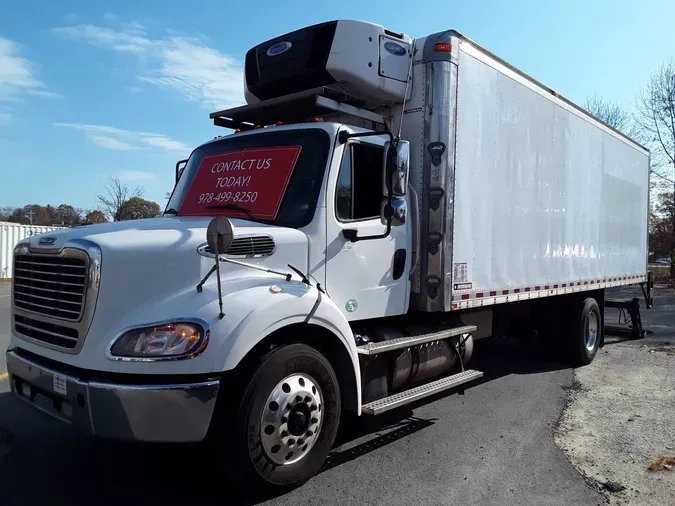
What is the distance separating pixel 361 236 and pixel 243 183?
1096 mm

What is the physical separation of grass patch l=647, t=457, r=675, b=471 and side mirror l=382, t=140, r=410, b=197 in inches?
120

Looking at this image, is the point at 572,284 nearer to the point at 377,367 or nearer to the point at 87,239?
the point at 377,367

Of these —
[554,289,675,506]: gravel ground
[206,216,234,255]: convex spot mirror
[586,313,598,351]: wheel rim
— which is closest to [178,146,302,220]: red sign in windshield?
[206,216,234,255]: convex spot mirror

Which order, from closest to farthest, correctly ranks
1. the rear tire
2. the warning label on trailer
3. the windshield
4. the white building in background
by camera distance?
the windshield < the warning label on trailer < the rear tire < the white building in background

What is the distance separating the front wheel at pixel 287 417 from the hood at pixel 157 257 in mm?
653

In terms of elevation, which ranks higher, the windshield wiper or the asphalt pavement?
the windshield wiper

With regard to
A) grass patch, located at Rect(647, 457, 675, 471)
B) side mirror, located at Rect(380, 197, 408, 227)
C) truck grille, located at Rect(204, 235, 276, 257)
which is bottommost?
grass patch, located at Rect(647, 457, 675, 471)

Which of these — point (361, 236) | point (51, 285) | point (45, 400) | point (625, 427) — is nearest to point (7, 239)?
point (51, 285)

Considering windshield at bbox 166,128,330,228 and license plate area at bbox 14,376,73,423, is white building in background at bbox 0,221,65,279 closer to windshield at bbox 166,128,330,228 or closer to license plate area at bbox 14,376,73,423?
windshield at bbox 166,128,330,228

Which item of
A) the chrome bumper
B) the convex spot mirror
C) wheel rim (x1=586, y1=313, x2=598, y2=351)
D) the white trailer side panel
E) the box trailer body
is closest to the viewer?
the chrome bumper

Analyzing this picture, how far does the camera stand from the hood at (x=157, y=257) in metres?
3.39

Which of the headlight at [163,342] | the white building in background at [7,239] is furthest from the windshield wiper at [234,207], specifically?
the white building in background at [7,239]

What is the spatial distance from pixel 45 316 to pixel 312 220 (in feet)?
6.59

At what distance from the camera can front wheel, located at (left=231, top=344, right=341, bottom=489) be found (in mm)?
3520
